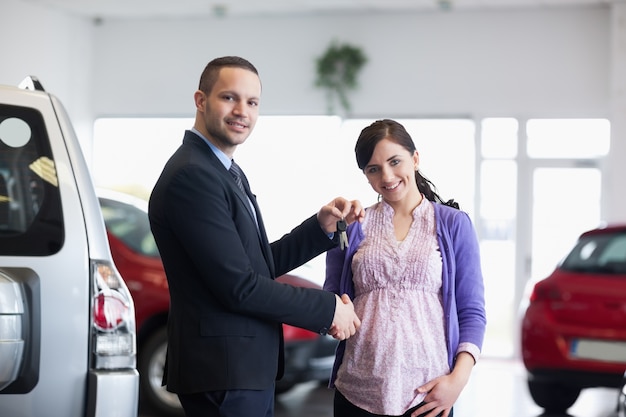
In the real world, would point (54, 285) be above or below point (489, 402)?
above

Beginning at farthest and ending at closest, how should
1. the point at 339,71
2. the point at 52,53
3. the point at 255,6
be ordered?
the point at 52,53 → the point at 339,71 → the point at 255,6

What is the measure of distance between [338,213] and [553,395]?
496cm

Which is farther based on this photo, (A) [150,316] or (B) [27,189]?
(A) [150,316]

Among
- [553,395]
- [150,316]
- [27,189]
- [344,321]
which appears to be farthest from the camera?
[553,395]

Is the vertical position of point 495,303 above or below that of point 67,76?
below

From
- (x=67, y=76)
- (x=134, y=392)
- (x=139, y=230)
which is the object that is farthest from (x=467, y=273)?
(x=67, y=76)

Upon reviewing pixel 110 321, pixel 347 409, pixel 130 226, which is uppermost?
pixel 130 226

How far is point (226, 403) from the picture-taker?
234 centimetres

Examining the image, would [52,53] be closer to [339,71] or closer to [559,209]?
[339,71]

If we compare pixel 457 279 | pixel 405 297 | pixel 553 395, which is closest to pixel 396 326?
pixel 405 297

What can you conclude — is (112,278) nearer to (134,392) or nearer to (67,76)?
(134,392)

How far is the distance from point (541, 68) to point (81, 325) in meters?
9.61

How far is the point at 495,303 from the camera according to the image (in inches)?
471

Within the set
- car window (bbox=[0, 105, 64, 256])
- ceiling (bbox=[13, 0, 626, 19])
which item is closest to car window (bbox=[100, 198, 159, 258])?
car window (bbox=[0, 105, 64, 256])
